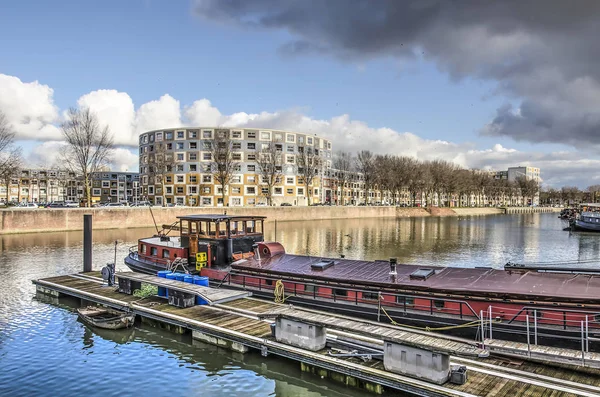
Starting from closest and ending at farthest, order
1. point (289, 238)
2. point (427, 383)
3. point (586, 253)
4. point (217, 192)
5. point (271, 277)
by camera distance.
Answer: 1. point (427, 383)
2. point (271, 277)
3. point (586, 253)
4. point (289, 238)
5. point (217, 192)

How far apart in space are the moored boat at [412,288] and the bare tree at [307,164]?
96106 mm

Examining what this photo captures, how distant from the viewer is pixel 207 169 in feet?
400

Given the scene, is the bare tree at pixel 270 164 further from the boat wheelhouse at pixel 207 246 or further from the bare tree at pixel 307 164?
the boat wheelhouse at pixel 207 246

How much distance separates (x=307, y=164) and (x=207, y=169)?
27895 mm

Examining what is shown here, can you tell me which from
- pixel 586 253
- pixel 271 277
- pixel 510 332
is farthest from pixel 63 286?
pixel 586 253

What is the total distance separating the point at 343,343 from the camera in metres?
16.1

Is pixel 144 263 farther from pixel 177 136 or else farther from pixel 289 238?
pixel 177 136

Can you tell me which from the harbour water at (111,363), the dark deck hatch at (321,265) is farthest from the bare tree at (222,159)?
the dark deck hatch at (321,265)

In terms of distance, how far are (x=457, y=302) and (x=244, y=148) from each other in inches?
4567

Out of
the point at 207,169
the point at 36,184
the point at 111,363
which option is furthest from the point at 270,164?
the point at 36,184

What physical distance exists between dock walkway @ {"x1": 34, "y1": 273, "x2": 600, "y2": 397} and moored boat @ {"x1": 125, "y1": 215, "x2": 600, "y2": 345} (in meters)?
1.60

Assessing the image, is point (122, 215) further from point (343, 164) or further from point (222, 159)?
point (343, 164)

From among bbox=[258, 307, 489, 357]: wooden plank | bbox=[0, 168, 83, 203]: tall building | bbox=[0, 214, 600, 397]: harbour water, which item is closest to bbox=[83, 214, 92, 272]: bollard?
bbox=[0, 214, 600, 397]: harbour water

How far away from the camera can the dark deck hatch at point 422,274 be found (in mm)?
20234
